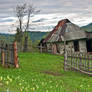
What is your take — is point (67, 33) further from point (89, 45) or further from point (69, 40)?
point (89, 45)

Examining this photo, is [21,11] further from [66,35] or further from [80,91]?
[80,91]

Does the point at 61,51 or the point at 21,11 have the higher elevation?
the point at 21,11

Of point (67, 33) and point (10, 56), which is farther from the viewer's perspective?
point (67, 33)

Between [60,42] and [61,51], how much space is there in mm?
1536

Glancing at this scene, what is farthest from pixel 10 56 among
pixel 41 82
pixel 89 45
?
pixel 89 45

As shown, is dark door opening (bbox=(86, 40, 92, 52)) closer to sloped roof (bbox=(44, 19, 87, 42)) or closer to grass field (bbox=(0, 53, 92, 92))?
sloped roof (bbox=(44, 19, 87, 42))

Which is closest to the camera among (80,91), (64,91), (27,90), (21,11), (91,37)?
(27,90)

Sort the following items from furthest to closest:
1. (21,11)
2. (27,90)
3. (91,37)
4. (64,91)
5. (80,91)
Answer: (21,11) → (91,37) → (80,91) → (64,91) → (27,90)

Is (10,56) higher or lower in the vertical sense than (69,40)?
higher

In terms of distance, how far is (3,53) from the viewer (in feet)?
66.6

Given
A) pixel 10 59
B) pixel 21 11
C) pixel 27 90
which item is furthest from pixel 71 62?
pixel 21 11

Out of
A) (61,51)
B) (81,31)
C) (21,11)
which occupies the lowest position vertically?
(61,51)

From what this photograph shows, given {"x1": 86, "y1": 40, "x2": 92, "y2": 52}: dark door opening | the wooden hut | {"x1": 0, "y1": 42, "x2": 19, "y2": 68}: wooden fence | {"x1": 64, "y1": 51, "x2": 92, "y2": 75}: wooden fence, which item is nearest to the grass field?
{"x1": 64, "y1": 51, "x2": 92, "y2": 75}: wooden fence

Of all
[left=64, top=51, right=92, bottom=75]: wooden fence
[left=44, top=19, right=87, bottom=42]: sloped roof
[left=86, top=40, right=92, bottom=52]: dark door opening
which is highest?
[left=44, top=19, right=87, bottom=42]: sloped roof
